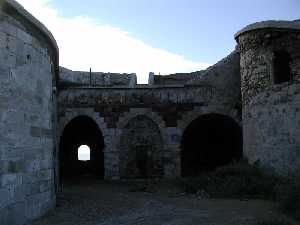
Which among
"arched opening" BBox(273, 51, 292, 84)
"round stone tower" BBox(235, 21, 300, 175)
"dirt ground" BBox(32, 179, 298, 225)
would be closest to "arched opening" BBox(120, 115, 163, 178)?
"round stone tower" BBox(235, 21, 300, 175)

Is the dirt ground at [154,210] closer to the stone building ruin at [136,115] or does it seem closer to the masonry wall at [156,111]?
the stone building ruin at [136,115]

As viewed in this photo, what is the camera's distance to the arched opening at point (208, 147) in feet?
60.4

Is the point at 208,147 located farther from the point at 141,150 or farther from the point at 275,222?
the point at 275,222

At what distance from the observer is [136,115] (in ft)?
52.1

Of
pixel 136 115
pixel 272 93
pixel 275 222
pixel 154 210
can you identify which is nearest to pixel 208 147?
pixel 136 115

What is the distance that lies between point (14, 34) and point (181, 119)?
9.81m

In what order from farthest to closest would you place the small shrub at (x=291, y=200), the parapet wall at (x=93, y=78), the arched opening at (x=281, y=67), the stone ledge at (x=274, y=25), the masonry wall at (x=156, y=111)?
the parapet wall at (x=93, y=78), the masonry wall at (x=156, y=111), the arched opening at (x=281, y=67), the stone ledge at (x=274, y=25), the small shrub at (x=291, y=200)

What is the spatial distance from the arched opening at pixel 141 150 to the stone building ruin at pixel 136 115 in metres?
0.04

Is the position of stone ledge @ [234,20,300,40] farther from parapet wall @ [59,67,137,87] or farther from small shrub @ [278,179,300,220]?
parapet wall @ [59,67,137,87]

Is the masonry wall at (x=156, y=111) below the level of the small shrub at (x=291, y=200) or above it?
above

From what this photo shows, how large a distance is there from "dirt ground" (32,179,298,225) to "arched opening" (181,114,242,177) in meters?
7.49

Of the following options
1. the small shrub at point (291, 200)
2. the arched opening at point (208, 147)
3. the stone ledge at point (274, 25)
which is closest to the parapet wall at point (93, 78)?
the arched opening at point (208, 147)

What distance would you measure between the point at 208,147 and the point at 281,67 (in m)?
8.27

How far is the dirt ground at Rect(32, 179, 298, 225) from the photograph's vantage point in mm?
6996
